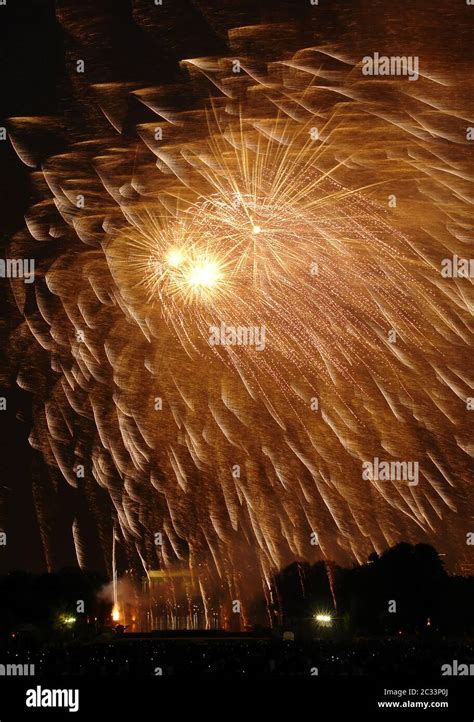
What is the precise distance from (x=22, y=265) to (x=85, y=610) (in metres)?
56.5

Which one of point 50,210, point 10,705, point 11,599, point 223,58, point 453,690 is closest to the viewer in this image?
point 10,705

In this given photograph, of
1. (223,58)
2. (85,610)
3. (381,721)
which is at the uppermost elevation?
(223,58)

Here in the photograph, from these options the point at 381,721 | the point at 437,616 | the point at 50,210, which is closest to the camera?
the point at 381,721

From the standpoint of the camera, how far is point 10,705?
32.7 m

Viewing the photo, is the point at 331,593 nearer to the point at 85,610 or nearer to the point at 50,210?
the point at 85,610

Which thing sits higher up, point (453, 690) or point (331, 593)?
point (331, 593)

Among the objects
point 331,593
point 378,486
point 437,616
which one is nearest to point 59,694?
point 378,486

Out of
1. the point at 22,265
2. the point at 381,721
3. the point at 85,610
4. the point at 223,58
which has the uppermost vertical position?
the point at 223,58

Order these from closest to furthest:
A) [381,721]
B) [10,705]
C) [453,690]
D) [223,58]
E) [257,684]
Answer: [381,721] < [10,705] < [453,690] < [257,684] < [223,58]

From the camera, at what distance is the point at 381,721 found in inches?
1188

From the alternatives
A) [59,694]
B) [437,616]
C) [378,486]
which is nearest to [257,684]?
[59,694]

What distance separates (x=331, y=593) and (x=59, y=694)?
7508 cm

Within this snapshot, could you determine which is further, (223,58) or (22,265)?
(22,265)

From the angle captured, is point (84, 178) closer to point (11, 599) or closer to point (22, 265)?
point (22, 265)
